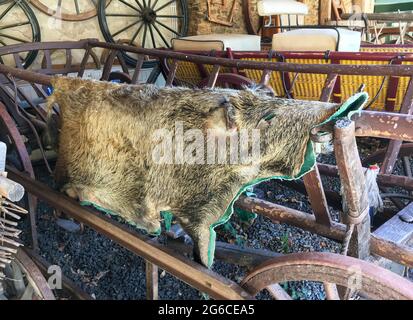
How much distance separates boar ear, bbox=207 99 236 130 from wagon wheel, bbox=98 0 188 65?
15.0ft

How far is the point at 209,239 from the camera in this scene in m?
1.14

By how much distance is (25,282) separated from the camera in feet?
5.42

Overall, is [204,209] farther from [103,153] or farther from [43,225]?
[43,225]

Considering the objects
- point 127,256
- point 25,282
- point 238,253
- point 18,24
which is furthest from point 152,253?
point 18,24

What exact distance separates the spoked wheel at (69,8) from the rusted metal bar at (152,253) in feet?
13.2

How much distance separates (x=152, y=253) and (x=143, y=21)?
5138 mm

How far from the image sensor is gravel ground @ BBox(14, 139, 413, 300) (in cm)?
192

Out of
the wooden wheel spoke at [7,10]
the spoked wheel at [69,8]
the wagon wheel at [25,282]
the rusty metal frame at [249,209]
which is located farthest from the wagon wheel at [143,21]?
the wagon wheel at [25,282]

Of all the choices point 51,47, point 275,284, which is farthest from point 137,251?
point 51,47

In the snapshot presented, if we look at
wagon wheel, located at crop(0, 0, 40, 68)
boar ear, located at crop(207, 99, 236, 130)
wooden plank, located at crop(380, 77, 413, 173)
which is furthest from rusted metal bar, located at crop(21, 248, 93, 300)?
wagon wheel, located at crop(0, 0, 40, 68)

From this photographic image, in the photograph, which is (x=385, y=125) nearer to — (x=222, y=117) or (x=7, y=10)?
(x=222, y=117)

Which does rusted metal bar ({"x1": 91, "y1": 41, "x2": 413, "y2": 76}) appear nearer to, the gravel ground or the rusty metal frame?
the rusty metal frame

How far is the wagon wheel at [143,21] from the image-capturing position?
5.54m

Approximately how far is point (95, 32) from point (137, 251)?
16.0 feet
